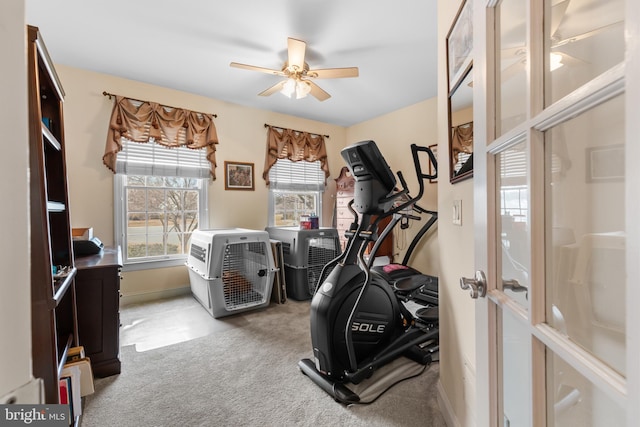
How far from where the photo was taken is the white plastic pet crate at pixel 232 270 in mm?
2887

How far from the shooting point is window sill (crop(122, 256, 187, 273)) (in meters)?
3.38

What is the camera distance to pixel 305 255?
11.5 ft

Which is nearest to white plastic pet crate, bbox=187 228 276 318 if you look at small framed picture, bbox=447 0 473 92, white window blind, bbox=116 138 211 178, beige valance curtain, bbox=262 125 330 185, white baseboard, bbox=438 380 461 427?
white window blind, bbox=116 138 211 178

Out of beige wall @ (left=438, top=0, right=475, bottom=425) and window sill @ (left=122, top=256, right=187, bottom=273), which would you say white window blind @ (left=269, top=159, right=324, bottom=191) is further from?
beige wall @ (left=438, top=0, right=475, bottom=425)

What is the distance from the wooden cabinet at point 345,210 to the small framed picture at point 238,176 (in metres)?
1.38

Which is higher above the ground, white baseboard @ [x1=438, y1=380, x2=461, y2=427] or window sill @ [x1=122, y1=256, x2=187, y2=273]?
window sill @ [x1=122, y1=256, x2=187, y2=273]

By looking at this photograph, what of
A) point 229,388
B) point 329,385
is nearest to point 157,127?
point 229,388

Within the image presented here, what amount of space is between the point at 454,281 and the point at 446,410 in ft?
2.25

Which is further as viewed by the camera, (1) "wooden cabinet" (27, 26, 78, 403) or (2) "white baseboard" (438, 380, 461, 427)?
(2) "white baseboard" (438, 380, 461, 427)

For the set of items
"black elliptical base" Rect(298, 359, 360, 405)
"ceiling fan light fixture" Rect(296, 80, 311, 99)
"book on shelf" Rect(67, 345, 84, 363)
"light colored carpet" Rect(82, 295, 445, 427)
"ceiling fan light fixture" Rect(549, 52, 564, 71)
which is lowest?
"light colored carpet" Rect(82, 295, 445, 427)

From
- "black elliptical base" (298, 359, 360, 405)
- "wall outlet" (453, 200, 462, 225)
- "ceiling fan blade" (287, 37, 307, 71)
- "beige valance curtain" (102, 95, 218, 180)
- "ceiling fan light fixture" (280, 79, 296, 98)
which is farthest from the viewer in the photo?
"beige valance curtain" (102, 95, 218, 180)

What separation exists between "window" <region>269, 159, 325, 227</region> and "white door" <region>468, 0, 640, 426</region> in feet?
12.5
